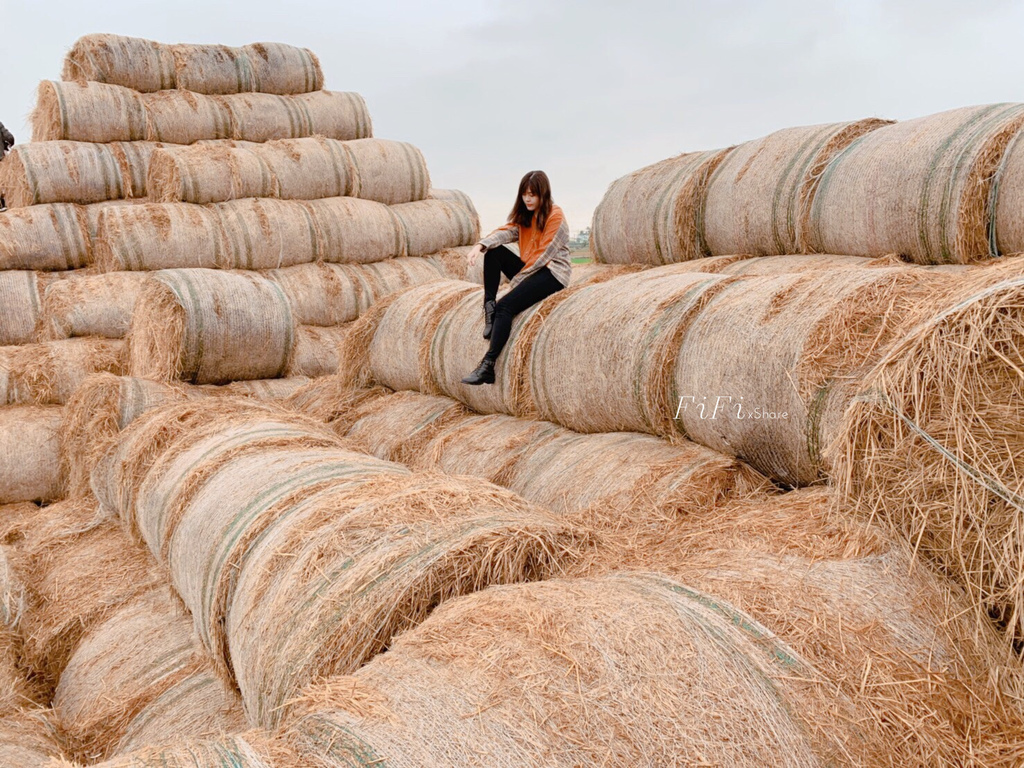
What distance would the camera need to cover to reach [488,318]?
5527 millimetres

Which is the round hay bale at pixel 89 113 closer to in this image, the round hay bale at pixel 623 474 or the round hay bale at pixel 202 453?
the round hay bale at pixel 202 453

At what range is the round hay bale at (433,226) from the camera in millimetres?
10125

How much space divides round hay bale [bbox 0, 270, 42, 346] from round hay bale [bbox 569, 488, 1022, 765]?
280 inches

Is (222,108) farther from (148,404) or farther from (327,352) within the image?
(148,404)

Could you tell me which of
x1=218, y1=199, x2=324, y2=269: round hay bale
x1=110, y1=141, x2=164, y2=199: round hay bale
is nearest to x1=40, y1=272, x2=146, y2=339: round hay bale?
x1=218, y1=199, x2=324, y2=269: round hay bale

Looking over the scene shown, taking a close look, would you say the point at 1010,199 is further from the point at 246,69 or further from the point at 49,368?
the point at 246,69

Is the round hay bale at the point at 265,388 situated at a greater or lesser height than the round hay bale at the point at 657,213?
lesser

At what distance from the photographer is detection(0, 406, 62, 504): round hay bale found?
22.6 feet

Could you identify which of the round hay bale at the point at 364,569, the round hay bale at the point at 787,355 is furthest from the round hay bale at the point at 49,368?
the round hay bale at the point at 787,355

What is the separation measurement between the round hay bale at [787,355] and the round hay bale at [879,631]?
62 cm

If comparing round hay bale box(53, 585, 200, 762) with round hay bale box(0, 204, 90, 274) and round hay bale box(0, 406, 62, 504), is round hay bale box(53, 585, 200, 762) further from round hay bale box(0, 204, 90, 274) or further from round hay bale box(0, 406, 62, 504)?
round hay bale box(0, 204, 90, 274)

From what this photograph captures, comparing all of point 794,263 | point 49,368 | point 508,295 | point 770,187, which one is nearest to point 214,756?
point 508,295

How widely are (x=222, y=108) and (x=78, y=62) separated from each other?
1553mm

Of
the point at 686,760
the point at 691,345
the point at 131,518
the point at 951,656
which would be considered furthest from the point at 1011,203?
the point at 131,518
